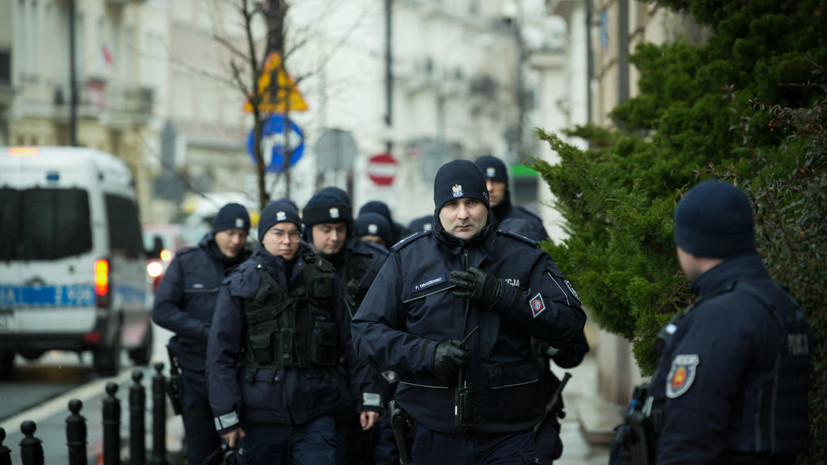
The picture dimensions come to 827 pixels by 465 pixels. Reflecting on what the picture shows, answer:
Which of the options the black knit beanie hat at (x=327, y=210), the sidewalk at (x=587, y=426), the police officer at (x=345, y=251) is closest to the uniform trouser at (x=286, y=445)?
the police officer at (x=345, y=251)

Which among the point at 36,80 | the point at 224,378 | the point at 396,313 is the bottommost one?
the point at 224,378

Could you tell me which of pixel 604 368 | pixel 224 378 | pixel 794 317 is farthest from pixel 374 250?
pixel 604 368

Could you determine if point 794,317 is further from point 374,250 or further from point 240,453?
point 374,250

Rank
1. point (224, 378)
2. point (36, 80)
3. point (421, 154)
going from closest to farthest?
point (224, 378) < point (421, 154) < point (36, 80)

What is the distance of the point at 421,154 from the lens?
24781mm

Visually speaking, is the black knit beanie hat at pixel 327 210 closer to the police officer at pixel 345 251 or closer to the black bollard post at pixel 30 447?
the police officer at pixel 345 251

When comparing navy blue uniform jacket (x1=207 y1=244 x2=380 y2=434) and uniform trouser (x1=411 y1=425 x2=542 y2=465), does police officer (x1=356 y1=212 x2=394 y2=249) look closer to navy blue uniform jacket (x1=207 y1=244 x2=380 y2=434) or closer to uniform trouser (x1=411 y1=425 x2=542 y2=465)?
navy blue uniform jacket (x1=207 y1=244 x2=380 y2=434)

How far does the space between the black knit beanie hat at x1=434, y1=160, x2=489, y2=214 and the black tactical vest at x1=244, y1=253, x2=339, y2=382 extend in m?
1.44

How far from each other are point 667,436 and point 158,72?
152ft

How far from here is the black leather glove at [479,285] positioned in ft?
16.2

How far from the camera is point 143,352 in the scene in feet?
56.5

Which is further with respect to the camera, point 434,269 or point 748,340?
point 434,269

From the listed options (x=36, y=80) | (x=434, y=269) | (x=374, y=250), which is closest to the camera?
(x=434, y=269)

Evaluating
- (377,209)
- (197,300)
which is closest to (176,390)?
(197,300)
